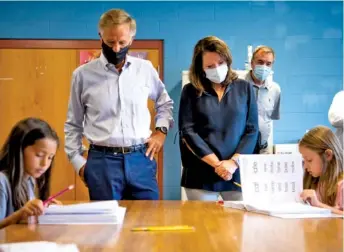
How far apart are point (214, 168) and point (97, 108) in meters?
0.56

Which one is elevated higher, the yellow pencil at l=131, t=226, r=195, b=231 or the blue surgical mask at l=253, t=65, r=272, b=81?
the blue surgical mask at l=253, t=65, r=272, b=81

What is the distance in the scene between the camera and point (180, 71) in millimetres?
4211

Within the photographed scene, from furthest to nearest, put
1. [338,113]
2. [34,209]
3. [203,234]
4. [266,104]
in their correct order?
[266,104], [338,113], [34,209], [203,234]

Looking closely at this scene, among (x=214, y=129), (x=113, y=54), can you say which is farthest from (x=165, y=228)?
(x=113, y=54)

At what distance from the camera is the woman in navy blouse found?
212 centimetres

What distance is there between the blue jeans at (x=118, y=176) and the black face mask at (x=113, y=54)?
1.33ft

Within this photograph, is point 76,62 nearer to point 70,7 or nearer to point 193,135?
point 70,7

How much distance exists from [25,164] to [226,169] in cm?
79

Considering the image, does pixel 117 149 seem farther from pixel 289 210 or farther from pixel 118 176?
pixel 289 210

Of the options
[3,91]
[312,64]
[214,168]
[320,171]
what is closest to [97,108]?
[214,168]

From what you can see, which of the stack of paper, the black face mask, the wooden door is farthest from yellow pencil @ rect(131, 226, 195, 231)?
the wooden door

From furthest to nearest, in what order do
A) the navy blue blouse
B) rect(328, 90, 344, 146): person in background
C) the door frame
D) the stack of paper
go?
1. the door frame
2. rect(328, 90, 344, 146): person in background
3. the navy blue blouse
4. the stack of paper

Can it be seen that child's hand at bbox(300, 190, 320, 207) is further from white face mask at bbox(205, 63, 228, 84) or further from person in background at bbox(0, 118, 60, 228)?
person in background at bbox(0, 118, 60, 228)

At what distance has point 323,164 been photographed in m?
1.99
